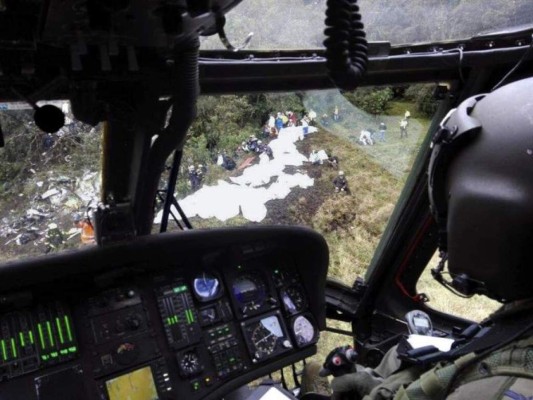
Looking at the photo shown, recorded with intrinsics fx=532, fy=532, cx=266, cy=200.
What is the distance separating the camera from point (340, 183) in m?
2.19

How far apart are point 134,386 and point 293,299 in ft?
2.14

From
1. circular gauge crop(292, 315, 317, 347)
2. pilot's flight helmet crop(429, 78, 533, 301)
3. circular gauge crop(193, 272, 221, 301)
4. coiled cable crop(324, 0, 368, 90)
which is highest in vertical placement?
coiled cable crop(324, 0, 368, 90)

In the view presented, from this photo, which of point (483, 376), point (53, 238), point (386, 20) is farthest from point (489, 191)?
point (53, 238)

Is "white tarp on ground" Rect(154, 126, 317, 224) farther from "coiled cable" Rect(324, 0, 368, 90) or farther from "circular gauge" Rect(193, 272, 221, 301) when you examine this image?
"coiled cable" Rect(324, 0, 368, 90)

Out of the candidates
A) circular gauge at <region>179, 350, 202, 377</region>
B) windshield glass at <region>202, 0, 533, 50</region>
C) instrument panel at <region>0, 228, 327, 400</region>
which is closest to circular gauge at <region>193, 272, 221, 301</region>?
instrument panel at <region>0, 228, 327, 400</region>

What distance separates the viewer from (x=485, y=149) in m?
1.01

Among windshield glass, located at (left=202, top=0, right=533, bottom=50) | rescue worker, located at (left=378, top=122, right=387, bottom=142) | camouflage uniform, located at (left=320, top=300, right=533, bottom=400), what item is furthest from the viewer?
rescue worker, located at (left=378, top=122, right=387, bottom=142)

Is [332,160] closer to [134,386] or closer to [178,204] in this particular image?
[178,204]

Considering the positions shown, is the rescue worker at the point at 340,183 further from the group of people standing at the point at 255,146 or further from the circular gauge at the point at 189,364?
the circular gauge at the point at 189,364

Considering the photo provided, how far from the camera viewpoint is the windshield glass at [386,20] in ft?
4.94

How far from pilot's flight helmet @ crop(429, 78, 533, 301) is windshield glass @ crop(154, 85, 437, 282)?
0.83m

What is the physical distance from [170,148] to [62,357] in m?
0.68

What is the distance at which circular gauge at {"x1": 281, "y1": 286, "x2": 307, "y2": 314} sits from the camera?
1958 millimetres

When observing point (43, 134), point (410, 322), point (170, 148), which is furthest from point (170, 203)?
point (410, 322)
